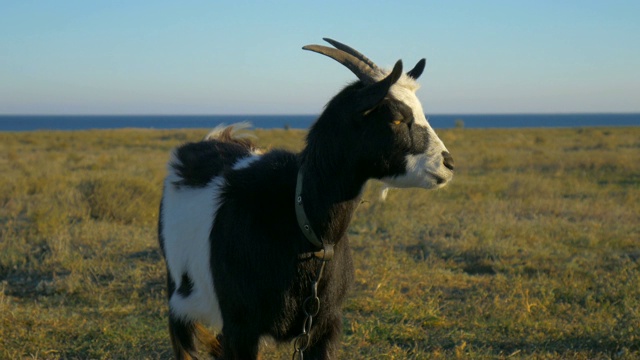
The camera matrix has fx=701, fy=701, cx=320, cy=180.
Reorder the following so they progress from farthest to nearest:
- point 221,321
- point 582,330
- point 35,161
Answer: point 35,161, point 582,330, point 221,321

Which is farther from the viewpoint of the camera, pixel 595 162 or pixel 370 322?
pixel 595 162

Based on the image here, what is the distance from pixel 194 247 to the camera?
13.4ft

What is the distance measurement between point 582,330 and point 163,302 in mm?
3612

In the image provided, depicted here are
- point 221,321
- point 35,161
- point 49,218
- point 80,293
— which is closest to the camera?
point 221,321

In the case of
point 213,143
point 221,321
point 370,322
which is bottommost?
point 370,322

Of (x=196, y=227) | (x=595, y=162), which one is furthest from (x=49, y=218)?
(x=595, y=162)

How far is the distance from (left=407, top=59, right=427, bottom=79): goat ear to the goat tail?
2.05m

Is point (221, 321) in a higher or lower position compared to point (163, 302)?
higher

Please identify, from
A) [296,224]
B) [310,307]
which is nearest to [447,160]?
[296,224]

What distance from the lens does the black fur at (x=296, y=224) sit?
336cm

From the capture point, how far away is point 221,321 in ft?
12.7

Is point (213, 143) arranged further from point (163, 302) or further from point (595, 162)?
point (595, 162)

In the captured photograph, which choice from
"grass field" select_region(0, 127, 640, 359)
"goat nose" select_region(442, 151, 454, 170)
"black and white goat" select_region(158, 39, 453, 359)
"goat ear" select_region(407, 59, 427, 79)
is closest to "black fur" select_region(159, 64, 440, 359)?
"black and white goat" select_region(158, 39, 453, 359)

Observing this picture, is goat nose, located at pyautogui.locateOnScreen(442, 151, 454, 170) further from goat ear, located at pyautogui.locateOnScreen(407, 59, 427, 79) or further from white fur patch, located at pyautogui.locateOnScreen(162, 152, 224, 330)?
white fur patch, located at pyautogui.locateOnScreen(162, 152, 224, 330)
